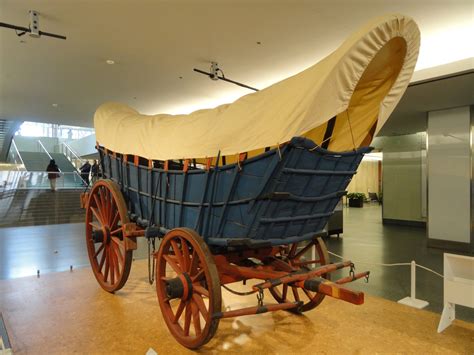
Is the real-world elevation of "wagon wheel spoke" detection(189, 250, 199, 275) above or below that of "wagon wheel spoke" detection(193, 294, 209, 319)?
above

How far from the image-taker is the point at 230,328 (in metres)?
2.76

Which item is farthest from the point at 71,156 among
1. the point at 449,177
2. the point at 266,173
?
the point at 266,173

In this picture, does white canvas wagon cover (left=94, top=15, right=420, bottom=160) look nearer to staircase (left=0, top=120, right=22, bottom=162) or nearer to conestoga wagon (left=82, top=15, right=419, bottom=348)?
conestoga wagon (left=82, top=15, right=419, bottom=348)

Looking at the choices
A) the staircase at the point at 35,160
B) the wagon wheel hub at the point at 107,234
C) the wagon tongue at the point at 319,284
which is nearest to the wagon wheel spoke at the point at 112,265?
the wagon wheel hub at the point at 107,234

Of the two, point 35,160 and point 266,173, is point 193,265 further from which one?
point 35,160

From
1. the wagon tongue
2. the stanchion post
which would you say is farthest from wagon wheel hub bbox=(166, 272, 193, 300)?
the stanchion post

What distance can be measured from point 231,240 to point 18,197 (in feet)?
27.3

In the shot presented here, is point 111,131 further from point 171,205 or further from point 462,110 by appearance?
point 462,110

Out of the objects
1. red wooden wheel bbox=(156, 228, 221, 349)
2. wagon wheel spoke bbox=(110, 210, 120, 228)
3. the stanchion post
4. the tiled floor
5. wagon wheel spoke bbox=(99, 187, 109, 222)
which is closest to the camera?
red wooden wheel bbox=(156, 228, 221, 349)

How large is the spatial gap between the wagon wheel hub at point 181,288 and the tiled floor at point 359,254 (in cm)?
233

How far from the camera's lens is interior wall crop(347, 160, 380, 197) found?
16547 millimetres

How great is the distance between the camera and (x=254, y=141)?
2.07 metres

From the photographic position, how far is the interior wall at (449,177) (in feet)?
21.0

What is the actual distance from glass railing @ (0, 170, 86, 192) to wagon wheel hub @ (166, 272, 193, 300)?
25.1 feet
